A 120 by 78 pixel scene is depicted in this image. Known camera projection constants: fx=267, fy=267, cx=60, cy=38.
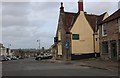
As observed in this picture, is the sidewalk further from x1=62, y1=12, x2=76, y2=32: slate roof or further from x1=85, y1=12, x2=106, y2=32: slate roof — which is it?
x1=85, y1=12, x2=106, y2=32: slate roof

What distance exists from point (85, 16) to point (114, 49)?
16.9 m

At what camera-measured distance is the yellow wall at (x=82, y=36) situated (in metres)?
49.6

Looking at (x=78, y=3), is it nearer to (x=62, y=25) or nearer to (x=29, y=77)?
(x=62, y=25)

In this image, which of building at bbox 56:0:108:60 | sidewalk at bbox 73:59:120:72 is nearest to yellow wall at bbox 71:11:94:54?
building at bbox 56:0:108:60

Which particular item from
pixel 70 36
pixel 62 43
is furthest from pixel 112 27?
pixel 62 43

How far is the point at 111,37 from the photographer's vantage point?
3591 cm

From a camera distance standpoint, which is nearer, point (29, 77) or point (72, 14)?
point (29, 77)

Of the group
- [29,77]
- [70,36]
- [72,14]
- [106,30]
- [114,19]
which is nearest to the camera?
[29,77]

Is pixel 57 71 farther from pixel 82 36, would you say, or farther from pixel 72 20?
pixel 72 20

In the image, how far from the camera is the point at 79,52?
49.6 meters

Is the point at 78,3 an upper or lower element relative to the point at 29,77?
upper

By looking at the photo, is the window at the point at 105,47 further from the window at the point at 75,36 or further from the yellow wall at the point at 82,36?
the window at the point at 75,36

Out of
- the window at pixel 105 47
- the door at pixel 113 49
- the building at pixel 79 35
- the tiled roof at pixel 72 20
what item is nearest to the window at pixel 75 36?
the building at pixel 79 35

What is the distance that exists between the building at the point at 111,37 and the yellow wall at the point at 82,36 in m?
10.7
